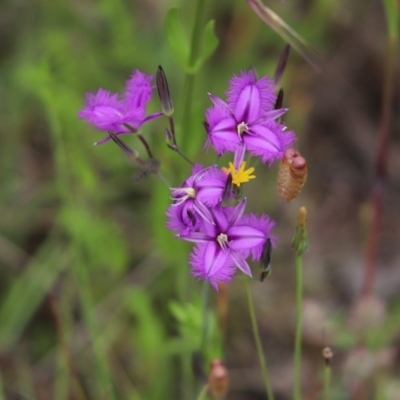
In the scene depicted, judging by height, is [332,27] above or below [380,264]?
above

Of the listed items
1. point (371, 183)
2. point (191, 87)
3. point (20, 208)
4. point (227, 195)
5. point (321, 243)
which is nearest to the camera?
point (227, 195)

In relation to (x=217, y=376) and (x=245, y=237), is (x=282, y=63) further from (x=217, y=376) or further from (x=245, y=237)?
(x=217, y=376)

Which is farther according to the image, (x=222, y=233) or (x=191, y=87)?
(x=191, y=87)

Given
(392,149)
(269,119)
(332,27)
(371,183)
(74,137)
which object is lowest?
(74,137)

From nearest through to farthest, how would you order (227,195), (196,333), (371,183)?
(227,195)
(196,333)
(371,183)

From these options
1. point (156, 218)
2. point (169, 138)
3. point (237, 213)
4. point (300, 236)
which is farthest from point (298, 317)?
point (156, 218)

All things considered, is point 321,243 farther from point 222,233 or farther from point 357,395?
point 222,233

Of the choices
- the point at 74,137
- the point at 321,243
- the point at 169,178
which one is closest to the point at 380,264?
the point at 321,243
